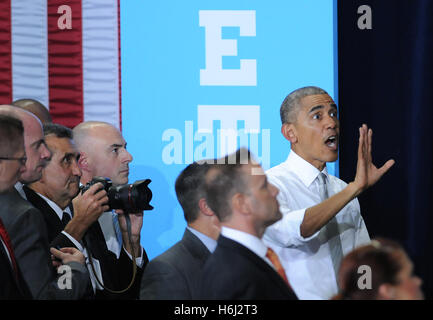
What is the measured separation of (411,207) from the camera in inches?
103

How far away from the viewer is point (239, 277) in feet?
4.33

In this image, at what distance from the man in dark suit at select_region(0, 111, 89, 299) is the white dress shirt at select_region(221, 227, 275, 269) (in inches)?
20.1

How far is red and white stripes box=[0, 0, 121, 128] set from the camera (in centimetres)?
264

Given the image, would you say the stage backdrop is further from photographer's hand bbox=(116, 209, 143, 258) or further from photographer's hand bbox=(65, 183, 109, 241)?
photographer's hand bbox=(65, 183, 109, 241)

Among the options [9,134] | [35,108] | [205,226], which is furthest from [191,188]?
[35,108]

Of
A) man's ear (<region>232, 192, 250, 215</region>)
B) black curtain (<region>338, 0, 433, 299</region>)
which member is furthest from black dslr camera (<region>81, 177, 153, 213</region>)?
black curtain (<region>338, 0, 433, 299</region>)

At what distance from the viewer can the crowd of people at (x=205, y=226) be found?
1.35 m

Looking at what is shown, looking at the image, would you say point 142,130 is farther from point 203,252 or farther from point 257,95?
point 203,252

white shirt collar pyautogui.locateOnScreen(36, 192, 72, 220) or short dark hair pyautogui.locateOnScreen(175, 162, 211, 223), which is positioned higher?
short dark hair pyautogui.locateOnScreen(175, 162, 211, 223)

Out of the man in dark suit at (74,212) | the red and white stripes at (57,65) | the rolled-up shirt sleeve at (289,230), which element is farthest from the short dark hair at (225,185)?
the red and white stripes at (57,65)

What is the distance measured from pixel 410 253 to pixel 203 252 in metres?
1.21

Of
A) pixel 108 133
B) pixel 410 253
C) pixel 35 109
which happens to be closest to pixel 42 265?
pixel 108 133

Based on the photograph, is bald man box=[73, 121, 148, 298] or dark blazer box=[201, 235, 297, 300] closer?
dark blazer box=[201, 235, 297, 300]

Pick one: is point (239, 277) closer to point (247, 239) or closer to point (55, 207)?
point (247, 239)
